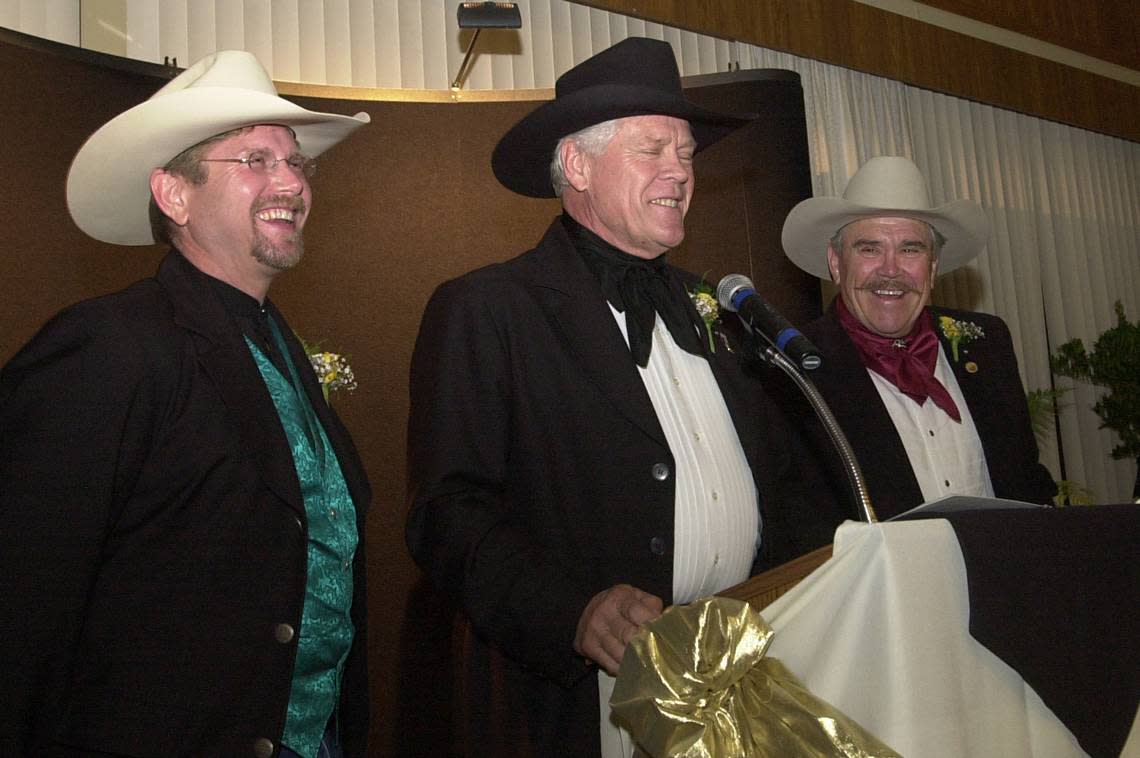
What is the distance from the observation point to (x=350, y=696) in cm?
214

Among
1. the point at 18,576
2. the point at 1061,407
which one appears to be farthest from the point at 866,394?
the point at 1061,407

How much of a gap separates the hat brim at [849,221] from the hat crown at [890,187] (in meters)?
0.02

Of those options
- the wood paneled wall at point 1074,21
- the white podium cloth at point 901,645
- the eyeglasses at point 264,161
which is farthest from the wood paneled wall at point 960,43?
the white podium cloth at point 901,645

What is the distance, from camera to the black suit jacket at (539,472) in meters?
2.00

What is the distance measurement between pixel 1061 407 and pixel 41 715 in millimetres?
7183

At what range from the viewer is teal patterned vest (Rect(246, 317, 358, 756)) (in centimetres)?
199

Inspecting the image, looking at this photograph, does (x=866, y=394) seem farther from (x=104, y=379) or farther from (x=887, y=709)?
(x=104, y=379)

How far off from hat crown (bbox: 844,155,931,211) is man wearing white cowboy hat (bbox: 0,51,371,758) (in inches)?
73.7

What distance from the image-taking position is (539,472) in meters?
2.23

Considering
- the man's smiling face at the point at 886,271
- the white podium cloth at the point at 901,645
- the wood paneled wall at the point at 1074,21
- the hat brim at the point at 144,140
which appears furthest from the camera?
the wood paneled wall at the point at 1074,21

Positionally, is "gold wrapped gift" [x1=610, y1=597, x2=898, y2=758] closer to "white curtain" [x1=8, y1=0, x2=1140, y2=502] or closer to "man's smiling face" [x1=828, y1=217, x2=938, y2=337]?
"man's smiling face" [x1=828, y1=217, x2=938, y2=337]

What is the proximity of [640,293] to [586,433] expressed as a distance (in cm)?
41

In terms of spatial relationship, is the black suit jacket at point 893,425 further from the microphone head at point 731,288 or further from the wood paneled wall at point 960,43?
the wood paneled wall at point 960,43

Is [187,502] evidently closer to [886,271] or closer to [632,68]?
[632,68]
